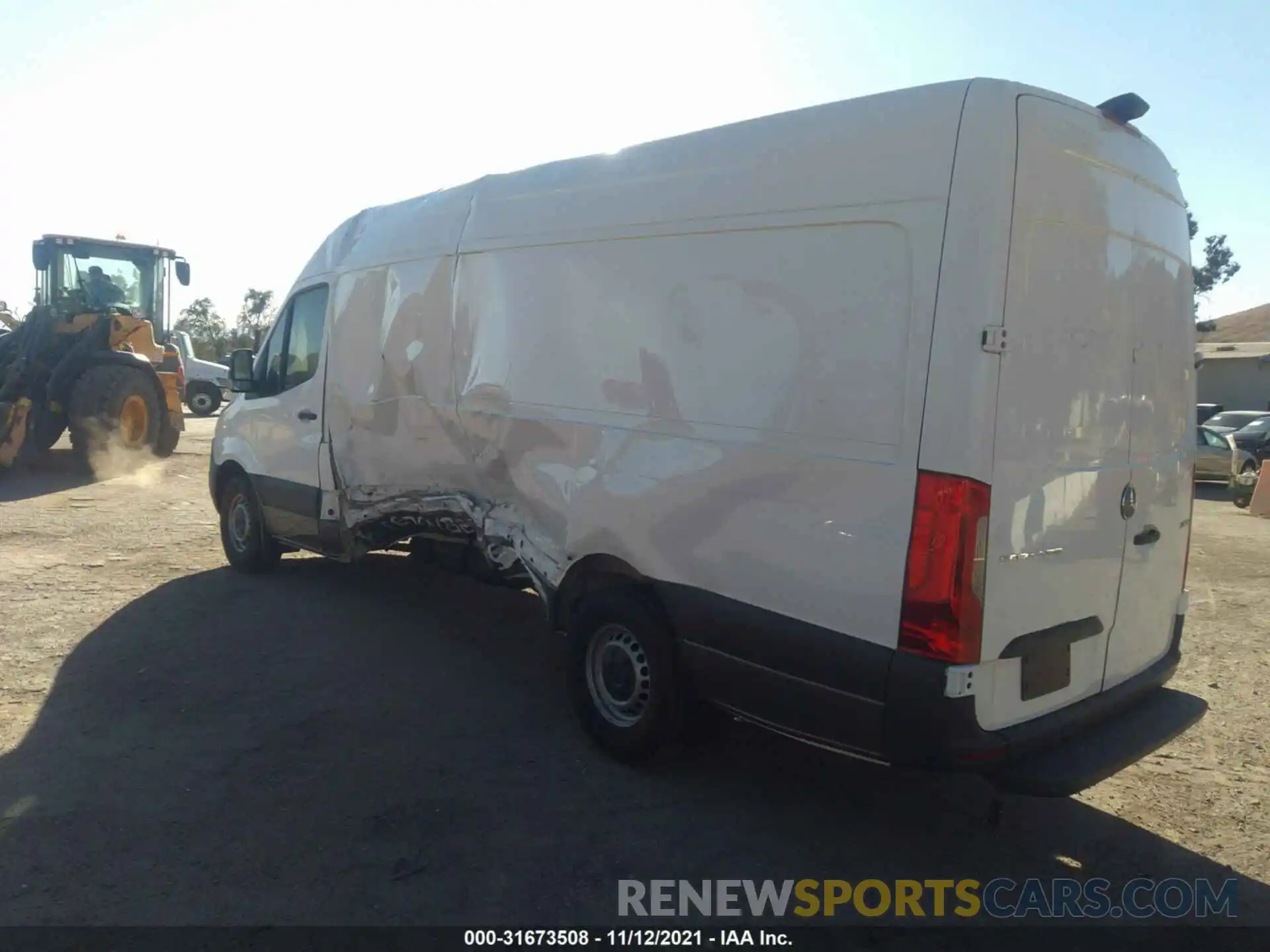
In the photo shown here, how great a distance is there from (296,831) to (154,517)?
7581 millimetres

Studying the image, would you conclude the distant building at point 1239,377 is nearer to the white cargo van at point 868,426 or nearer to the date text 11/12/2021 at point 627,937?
the white cargo van at point 868,426

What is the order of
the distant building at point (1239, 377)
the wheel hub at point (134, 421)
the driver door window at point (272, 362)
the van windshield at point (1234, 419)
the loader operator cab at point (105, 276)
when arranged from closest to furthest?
the driver door window at point (272, 362)
the wheel hub at point (134, 421)
the loader operator cab at point (105, 276)
the van windshield at point (1234, 419)
the distant building at point (1239, 377)

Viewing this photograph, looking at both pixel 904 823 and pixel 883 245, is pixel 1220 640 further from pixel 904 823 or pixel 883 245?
pixel 883 245

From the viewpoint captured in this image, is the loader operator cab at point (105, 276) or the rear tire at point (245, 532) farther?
the loader operator cab at point (105, 276)

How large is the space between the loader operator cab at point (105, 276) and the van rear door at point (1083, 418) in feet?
47.7

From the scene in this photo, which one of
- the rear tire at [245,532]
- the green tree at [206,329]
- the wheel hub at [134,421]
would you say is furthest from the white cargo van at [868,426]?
the green tree at [206,329]

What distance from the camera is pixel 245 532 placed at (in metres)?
7.72

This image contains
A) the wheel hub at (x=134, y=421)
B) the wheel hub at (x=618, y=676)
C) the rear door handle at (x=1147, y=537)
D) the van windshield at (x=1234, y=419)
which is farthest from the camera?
the van windshield at (x=1234, y=419)

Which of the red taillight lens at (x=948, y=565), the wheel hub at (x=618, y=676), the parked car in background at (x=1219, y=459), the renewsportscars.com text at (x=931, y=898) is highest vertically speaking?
the red taillight lens at (x=948, y=565)

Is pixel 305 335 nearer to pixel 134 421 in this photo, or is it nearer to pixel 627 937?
pixel 627 937

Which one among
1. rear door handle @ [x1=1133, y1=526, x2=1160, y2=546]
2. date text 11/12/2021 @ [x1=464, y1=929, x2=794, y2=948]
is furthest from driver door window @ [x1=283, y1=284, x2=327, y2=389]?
rear door handle @ [x1=1133, y1=526, x2=1160, y2=546]

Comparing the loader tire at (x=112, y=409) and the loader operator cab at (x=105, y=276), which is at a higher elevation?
the loader operator cab at (x=105, y=276)

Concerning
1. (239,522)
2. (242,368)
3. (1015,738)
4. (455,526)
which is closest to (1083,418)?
(1015,738)

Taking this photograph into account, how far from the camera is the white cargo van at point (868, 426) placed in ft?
10.3
